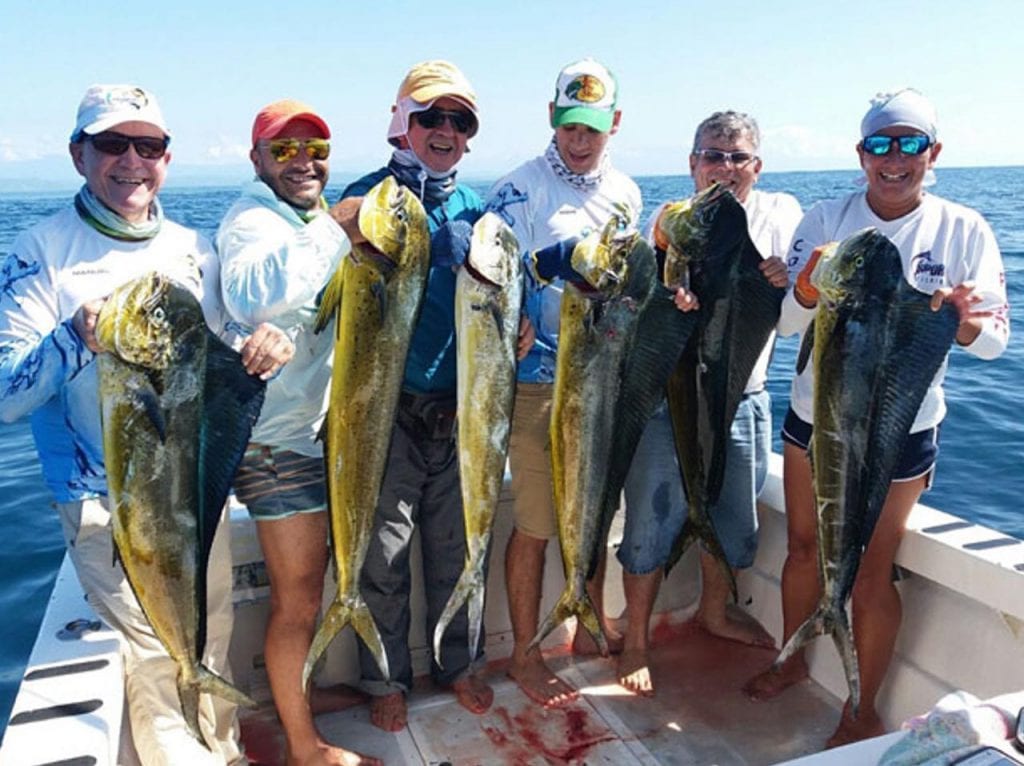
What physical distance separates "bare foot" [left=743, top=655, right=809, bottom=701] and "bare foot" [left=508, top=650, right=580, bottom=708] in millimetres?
679

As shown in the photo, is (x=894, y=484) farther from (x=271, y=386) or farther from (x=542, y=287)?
(x=271, y=386)

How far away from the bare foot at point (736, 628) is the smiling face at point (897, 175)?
6.11 feet

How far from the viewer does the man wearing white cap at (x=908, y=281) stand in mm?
2623

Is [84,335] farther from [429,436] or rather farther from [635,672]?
[635,672]

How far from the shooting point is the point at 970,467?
730cm

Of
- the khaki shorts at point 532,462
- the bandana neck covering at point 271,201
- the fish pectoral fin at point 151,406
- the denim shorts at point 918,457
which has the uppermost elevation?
the bandana neck covering at point 271,201

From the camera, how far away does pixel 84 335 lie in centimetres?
199

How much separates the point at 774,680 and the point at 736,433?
981 millimetres

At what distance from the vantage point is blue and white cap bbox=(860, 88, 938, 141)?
263 cm

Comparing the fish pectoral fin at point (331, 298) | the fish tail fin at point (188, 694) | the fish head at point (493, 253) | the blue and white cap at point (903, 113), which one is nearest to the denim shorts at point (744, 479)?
the blue and white cap at point (903, 113)

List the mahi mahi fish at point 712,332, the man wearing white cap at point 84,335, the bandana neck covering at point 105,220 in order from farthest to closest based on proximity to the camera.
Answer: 1. the mahi mahi fish at point 712,332
2. the bandana neck covering at point 105,220
3. the man wearing white cap at point 84,335

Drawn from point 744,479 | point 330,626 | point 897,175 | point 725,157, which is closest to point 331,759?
point 330,626

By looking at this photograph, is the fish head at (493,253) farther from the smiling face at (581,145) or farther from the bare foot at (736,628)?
the bare foot at (736,628)

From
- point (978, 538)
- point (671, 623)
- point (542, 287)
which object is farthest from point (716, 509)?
point (542, 287)
